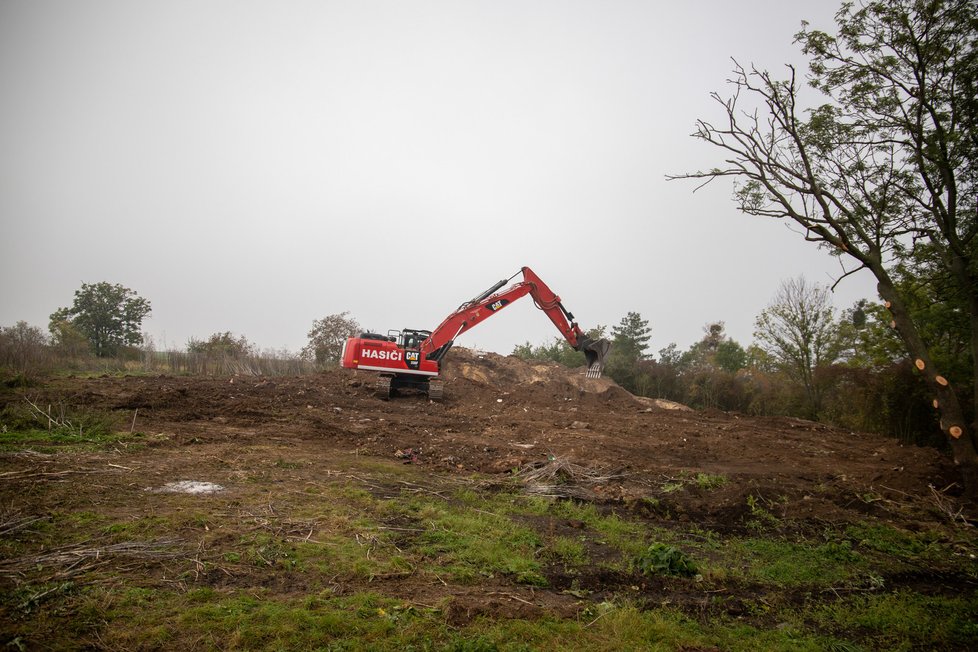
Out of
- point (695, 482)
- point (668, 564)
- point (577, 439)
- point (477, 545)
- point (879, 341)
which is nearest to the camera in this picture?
point (668, 564)

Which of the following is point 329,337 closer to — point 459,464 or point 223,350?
point 223,350

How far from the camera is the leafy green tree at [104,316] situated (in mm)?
29578

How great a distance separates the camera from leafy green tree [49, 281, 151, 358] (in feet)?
97.0

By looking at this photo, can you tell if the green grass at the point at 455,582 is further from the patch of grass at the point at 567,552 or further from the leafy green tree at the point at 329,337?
the leafy green tree at the point at 329,337

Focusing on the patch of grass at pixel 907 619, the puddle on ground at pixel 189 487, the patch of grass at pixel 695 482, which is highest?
the patch of grass at pixel 695 482

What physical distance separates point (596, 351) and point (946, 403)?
11292 millimetres

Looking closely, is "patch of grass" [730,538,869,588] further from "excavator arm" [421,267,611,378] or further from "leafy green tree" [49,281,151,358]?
"leafy green tree" [49,281,151,358]

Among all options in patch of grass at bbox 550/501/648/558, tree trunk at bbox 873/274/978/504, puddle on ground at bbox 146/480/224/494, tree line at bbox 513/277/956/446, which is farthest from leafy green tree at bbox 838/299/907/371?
puddle on ground at bbox 146/480/224/494

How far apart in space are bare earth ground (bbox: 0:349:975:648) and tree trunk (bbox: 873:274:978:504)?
40 cm

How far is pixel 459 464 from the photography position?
9.23 m

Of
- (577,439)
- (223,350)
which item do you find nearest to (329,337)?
(223,350)

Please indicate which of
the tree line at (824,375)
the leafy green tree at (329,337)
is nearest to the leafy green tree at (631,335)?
the tree line at (824,375)

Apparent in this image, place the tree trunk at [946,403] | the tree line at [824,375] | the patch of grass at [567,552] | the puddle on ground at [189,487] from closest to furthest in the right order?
the patch of grass at [567,552]
the puddle on ground at [189,487]
the tree trunk at [946,403]
the tree line at [824,375]

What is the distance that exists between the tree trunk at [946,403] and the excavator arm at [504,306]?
420 inches
